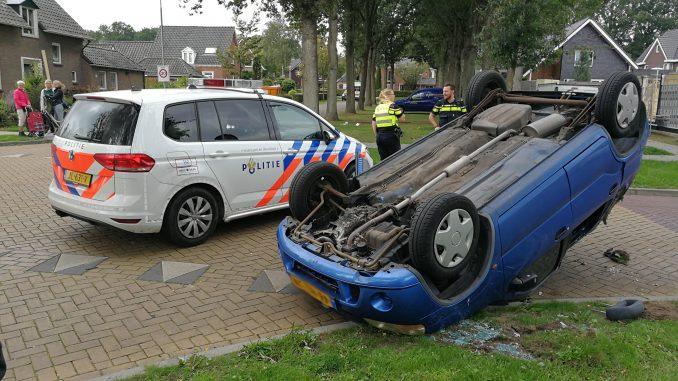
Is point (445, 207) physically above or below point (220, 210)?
above

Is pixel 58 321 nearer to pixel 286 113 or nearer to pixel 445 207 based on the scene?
pixel 445 207

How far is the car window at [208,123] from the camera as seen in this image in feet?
20.7

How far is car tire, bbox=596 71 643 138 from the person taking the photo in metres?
4.87

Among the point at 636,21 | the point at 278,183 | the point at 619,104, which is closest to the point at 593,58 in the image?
the point at 278,183

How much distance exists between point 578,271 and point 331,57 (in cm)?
2043

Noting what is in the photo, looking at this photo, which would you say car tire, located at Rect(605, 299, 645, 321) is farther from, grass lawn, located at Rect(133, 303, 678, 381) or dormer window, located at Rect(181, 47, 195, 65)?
dormer window, located at Rect(181, 47, 195, 65)

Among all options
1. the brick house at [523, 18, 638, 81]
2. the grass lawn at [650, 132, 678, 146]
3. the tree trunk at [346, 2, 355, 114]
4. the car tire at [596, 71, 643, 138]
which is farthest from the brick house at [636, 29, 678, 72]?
the car tire at [596, 71, 643, 138]

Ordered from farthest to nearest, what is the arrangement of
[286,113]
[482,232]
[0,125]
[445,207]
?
[0,125] → [286,113] → [482,232] → [445,207]

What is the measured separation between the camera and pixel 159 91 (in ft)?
21.0

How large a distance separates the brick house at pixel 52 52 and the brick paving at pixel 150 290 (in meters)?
20.6

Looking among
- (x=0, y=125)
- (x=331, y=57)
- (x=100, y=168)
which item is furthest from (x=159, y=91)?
(x=331, y=57)

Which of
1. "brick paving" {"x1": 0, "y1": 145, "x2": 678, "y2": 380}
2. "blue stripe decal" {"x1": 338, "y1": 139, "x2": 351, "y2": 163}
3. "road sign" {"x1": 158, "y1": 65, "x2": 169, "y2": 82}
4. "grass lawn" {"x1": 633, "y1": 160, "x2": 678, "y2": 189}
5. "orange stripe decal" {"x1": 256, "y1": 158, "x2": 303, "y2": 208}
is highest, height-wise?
"road sign" {"x1": 158, "y1": 65, "x2": 169, "y2": 82}

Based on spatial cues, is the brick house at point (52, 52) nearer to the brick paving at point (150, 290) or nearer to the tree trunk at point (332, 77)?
the tree trunk at point (332, 77)

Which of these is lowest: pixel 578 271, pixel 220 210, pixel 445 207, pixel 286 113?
pixel 578 271
